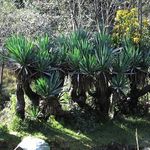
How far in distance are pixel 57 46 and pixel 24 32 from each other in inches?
184

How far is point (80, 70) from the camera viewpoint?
28.7 feet

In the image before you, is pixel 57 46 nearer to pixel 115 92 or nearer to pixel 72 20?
pixel 115 92

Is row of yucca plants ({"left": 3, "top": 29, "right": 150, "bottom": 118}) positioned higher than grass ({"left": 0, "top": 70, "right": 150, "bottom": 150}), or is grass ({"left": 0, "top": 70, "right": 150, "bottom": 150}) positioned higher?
row of yucca plants ({"left": 3, "top": 29, "right": 150, "bottom": 118})

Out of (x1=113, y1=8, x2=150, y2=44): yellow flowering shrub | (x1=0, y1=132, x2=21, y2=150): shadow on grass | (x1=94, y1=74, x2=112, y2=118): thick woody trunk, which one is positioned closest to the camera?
(x1=0, y1=132, x2=21, y2=150): shadow on grass

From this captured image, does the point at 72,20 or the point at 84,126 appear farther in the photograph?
the point at 72,20

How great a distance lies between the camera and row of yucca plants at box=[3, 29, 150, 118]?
849 centimetres

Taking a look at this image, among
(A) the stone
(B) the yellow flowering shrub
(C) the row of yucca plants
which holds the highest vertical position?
(B) the yellow flowering shrub

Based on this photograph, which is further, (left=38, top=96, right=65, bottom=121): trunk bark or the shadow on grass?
(left=38, top=96, right=65, bottom=121): trunk bark

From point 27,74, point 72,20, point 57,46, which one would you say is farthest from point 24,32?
point 27,74

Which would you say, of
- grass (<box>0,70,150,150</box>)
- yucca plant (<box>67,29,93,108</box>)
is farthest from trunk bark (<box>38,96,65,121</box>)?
yucca plant (<box>67,29,93,108</box>)

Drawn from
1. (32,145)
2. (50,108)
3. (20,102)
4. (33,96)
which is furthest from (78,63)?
(32,145)

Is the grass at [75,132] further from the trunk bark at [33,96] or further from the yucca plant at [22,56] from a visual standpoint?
A: the yucca plant at [22,56]

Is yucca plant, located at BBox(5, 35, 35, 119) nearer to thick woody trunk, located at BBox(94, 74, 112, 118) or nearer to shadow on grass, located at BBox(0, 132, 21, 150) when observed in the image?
shadow on grass, located at BBox(0, 132, 21, 150)

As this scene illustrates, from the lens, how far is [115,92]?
356 inches
